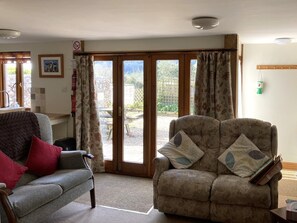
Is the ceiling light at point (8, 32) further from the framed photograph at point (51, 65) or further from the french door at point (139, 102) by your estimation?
the french door at point (139, 102)

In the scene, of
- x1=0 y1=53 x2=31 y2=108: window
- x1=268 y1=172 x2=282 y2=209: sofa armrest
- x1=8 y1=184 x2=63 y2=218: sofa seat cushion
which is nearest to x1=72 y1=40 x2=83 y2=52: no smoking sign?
x1=0 y1=53 x2=31 y2=108: window

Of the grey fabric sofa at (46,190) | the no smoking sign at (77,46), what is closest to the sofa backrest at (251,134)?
the grey fabric sofa at (46,190)

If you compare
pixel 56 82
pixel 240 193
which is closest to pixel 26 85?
pixel 56 82

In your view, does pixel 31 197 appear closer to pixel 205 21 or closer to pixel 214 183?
pixel 214 183

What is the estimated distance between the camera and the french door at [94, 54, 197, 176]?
4637 mm

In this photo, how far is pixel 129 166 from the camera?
501 cm

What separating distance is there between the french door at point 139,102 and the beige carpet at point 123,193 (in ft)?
0.83

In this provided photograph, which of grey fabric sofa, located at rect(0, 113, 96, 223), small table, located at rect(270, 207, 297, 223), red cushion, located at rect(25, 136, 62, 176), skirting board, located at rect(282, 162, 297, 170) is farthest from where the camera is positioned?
skirting board, located at rect(282, 162, 297, 170)

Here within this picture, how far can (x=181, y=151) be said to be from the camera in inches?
149

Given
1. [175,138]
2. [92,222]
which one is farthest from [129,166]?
[92,222]

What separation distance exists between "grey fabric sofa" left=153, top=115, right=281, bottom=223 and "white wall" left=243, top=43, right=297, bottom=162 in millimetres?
1858

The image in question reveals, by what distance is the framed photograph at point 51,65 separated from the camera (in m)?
5.17

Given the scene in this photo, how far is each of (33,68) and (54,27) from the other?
185 centimetres

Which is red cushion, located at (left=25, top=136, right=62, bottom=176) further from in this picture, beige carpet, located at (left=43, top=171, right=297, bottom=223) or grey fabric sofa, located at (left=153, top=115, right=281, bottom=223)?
grey fabric sofa, located at (left=153, top=115, right=281, bottom=223)
